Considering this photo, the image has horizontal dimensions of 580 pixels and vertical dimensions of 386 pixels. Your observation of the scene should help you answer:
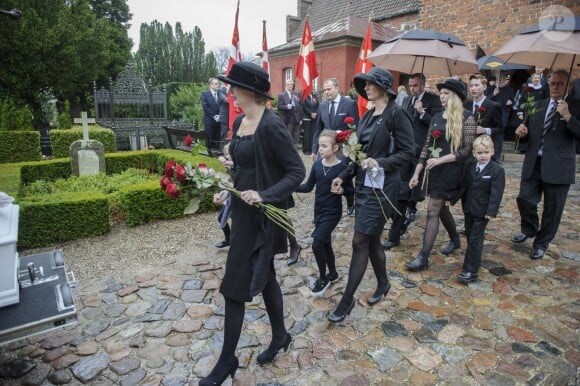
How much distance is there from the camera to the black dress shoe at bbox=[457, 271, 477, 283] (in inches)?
158

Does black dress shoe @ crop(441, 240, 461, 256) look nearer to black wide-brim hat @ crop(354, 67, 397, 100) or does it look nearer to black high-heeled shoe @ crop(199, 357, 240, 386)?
black wide-brim hat @ crop(354, 67, 397, 100)

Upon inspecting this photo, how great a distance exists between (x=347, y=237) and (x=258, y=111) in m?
3.30

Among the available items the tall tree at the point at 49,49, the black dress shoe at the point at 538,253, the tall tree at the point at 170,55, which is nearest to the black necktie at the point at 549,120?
the black dress shoe at the point at 538,253

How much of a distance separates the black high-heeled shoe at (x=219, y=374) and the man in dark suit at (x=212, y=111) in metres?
7.51

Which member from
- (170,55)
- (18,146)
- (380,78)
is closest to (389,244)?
(380,78)

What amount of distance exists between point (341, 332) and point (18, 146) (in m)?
12.0

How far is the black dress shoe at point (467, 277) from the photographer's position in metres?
4.02

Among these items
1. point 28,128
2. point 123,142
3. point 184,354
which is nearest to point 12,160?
point 28,128

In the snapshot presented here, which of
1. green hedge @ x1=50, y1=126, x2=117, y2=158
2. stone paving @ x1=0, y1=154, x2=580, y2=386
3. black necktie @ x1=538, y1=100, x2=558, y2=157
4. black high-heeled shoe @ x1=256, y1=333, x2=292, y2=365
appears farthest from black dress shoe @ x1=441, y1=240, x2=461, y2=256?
green hedge @ x1=50, y1=126, x2=117, y2=158

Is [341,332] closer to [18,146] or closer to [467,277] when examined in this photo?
[467,277]

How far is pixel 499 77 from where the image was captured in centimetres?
1181

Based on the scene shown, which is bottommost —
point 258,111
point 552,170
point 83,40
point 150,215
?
point 150,215

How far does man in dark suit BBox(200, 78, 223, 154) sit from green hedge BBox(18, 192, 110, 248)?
14.3 ft

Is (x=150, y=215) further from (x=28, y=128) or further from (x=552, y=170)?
(x=28, y=128)
